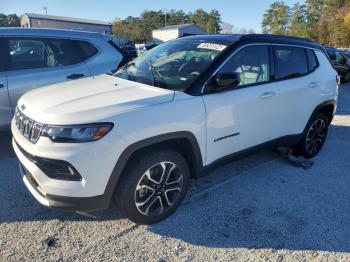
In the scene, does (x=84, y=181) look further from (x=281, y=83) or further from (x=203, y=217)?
(x=281, y=83)

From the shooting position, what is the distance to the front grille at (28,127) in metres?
2.75

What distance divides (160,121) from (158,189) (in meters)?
0.69

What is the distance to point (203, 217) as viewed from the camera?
3383 millimetres

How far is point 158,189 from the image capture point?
125 inches

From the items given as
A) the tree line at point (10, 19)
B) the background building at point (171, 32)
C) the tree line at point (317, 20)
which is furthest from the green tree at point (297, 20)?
the tree line at point (10, 19)

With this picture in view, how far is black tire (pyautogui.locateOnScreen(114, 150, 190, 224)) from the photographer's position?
2.95 m

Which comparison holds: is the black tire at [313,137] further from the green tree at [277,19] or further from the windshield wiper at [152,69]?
the green tree at [277,19]

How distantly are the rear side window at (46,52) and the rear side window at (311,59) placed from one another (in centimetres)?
322

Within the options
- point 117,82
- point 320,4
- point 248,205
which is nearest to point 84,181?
point 117,82

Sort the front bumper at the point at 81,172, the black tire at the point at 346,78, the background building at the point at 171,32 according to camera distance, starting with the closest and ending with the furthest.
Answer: the front bumper at the point at 81,172, the black tire at the point at 346,78, the background building at the point at 171,32

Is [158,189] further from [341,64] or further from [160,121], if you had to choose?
[341,64]

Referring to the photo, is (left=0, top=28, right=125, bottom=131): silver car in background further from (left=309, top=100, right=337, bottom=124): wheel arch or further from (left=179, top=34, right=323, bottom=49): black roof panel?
(left=309, top=100, right=337, bottom=124): wheel arch

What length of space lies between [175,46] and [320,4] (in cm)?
7336

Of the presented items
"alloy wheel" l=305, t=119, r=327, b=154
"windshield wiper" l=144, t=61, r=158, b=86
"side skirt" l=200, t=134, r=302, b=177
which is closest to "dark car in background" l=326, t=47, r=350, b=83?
"alloy wheel" l=305, t=119, r=327, b=154
